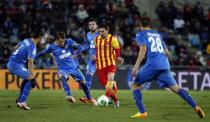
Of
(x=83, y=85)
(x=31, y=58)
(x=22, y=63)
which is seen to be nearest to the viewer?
(x=31, y=58)

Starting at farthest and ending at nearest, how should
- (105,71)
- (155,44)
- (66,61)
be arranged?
(66,61), (105,71), (155,44)

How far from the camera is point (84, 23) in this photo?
3150 centimetres

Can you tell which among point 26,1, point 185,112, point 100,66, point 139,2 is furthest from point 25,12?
point 185,112

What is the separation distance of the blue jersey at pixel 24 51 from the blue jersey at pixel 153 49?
3315mm

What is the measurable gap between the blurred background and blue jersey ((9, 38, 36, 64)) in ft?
36.1

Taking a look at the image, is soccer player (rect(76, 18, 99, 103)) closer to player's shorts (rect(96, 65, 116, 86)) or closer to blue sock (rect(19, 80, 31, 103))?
player's shorts (rect(96, 65, 116, 86))

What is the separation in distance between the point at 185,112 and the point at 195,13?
19322mm

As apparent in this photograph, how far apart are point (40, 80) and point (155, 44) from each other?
47.6ft

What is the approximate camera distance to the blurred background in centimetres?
2933

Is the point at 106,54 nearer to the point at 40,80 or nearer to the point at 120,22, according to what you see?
the point at 40,80

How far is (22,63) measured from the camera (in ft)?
54.6

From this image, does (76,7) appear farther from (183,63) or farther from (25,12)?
(183,63)

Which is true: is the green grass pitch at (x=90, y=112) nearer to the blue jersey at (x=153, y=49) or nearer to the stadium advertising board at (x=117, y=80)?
the blue jersey at (x=153, y=49)

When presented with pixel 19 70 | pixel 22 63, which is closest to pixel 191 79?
pixel 22 63
